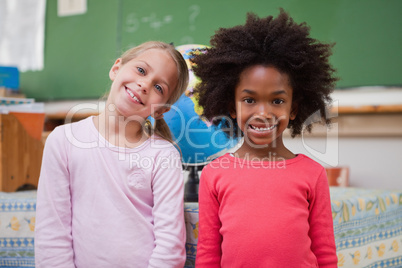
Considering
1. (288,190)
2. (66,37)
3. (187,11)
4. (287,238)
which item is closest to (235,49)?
(288,190)

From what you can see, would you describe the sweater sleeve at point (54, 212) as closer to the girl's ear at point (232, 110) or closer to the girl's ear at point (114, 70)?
the girl's ear at point (114, 70)

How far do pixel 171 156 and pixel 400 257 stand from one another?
3.23 ft

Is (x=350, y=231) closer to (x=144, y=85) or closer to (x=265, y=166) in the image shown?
(x=265, y=166)

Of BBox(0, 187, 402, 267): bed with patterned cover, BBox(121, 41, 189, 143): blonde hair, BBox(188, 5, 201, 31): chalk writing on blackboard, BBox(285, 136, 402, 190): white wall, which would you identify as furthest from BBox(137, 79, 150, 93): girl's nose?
BBox(188, 5, 201, 31): chalk writing on blackboard

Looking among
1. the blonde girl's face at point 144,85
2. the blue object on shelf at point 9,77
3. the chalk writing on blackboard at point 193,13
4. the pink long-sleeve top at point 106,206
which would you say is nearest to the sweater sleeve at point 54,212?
the pink long-sleeve top at point 106,206

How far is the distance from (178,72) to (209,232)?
0.48 metres

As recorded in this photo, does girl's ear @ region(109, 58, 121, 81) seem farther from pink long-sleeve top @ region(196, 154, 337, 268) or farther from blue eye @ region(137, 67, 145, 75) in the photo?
pink long-sleeve top @ region(196, 154, 337, 268)

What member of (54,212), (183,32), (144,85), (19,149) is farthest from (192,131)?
(183,32)

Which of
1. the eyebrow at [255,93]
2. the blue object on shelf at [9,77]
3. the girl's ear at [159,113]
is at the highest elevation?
the blue object on shelf at [9,77]

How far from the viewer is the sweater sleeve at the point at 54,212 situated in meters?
0.97

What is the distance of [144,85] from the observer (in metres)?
1.04

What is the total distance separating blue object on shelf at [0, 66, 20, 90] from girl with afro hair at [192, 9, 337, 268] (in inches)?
79.3

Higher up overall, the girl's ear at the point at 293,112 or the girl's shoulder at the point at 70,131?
the girl's ear at the point at 293,112

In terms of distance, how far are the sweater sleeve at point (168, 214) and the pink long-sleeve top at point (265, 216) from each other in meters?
0.07
